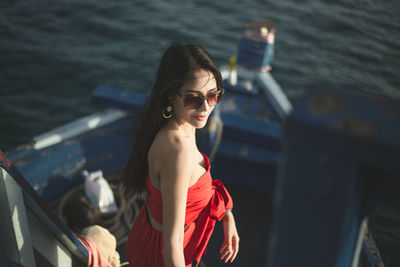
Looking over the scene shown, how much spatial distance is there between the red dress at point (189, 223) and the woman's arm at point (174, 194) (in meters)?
0.19

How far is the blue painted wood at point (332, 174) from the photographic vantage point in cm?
60

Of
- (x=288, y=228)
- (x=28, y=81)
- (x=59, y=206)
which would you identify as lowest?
(x=28, y=81)

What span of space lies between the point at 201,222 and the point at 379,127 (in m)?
1.45

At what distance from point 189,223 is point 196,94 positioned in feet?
2.10

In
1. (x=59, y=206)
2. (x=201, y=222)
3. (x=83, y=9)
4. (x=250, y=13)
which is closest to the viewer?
(x=201, y=222)

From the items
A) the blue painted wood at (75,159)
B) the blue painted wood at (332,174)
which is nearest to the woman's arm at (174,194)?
the blue painted wood at (332,174)

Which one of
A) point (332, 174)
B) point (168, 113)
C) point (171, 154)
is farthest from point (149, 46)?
point (332, 174)

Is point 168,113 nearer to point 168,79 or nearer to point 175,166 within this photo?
point 168,79

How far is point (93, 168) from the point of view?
161 inches

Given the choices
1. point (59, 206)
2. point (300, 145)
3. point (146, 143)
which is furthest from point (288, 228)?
point (59, 206)

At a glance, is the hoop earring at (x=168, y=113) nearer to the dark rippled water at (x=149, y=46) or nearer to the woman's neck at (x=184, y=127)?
the woman's neck at (x=184, y=127)

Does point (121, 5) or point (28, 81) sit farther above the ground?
point (121, 5)

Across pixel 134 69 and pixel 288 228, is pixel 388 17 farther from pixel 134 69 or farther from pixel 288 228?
pixel 288 228

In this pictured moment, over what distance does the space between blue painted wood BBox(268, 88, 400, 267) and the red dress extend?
3.49ft
